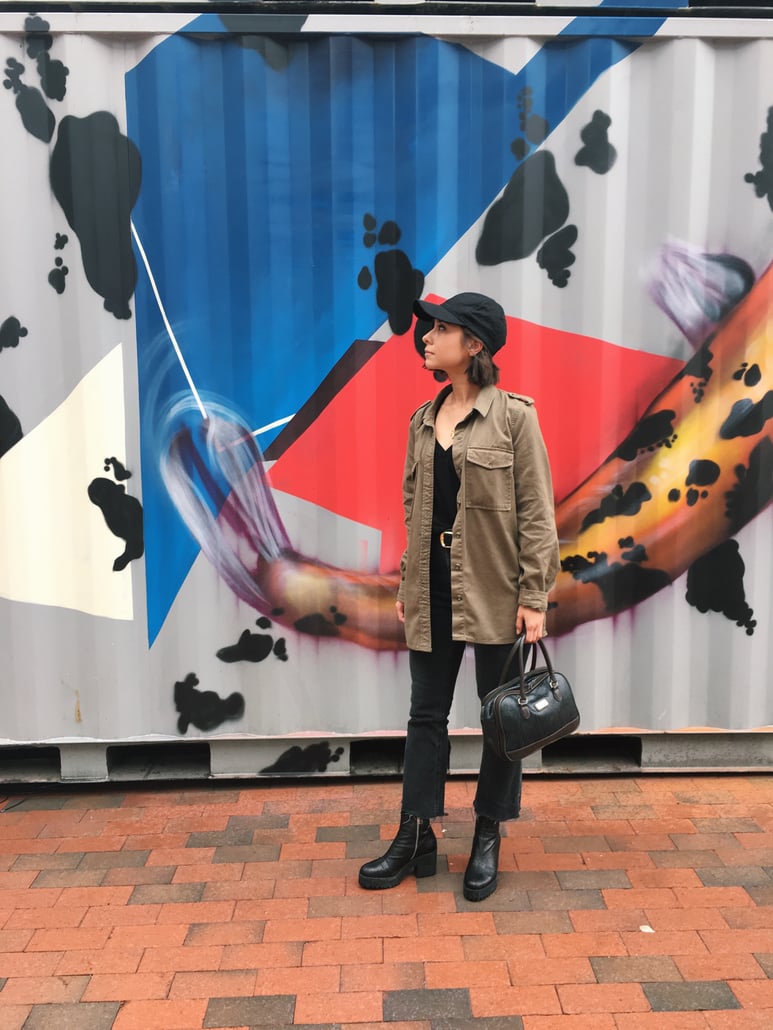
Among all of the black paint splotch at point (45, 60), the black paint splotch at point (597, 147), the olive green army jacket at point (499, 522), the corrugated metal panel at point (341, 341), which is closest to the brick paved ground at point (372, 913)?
the corrugated metal panel at point (341, 341)

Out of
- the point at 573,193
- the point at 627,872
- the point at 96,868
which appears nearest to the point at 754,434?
the point at 573,193

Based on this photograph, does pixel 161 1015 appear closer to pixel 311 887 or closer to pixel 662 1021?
pixel 311 887

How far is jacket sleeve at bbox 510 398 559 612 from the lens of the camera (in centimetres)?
286

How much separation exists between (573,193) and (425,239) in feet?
2.12

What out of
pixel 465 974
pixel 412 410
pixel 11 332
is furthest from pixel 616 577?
pixel 11 332

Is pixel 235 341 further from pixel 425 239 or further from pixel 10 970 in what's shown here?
pixel 10 970

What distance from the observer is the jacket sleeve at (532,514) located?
2.86 m

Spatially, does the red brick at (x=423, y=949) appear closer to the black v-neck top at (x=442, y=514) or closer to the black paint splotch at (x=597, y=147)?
the black v-neck top at (x=442, y=514)

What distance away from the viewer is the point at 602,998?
2.47m

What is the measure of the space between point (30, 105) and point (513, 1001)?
12.2 ft

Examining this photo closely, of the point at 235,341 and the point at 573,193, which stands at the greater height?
the point at 573,193

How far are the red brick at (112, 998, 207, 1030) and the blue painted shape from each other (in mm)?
2112

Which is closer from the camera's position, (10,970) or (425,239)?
(10,970)

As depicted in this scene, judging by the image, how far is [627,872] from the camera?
10.3 feet
